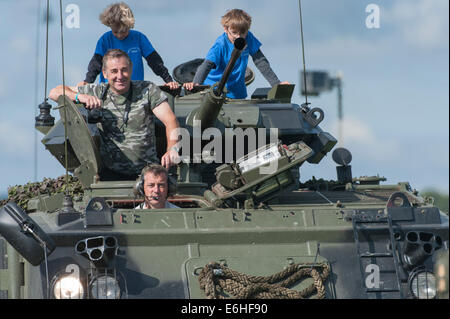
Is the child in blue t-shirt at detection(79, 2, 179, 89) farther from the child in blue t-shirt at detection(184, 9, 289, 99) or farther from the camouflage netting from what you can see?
the camouflage netting

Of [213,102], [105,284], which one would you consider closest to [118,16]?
[213,102]

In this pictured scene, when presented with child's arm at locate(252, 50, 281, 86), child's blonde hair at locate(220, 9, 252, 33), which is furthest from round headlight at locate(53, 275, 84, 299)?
child's arm at locate(252, 50, 281, 86)

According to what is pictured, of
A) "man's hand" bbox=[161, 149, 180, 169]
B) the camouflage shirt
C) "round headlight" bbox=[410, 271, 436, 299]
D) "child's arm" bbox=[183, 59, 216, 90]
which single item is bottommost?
"round headlight" bbox=[410, 271, 436, 299]

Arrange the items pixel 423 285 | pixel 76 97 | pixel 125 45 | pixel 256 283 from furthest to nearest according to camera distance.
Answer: pixel 125 45, pixel 76 97, pixel 423 285, pixel 256 283

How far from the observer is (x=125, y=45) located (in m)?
12.5

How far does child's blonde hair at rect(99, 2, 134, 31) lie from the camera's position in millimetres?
12180

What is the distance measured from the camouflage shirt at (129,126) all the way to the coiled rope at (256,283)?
2.35 meters

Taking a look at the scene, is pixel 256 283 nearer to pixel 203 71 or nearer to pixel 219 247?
pixel 219 247

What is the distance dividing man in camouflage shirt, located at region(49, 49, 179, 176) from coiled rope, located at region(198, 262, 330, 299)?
7.44 feet

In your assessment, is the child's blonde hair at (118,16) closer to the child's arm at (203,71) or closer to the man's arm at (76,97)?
the child's arm at (203,71)

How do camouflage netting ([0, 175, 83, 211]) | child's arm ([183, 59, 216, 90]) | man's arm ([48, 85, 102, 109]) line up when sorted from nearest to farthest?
1. man's arm ([48, 85, 102, 109])
2. child's arm ([183, 59, 216, 90])
3. camouflage netting ([0, 175, 83, 211])

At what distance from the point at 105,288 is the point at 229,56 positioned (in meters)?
4.76
